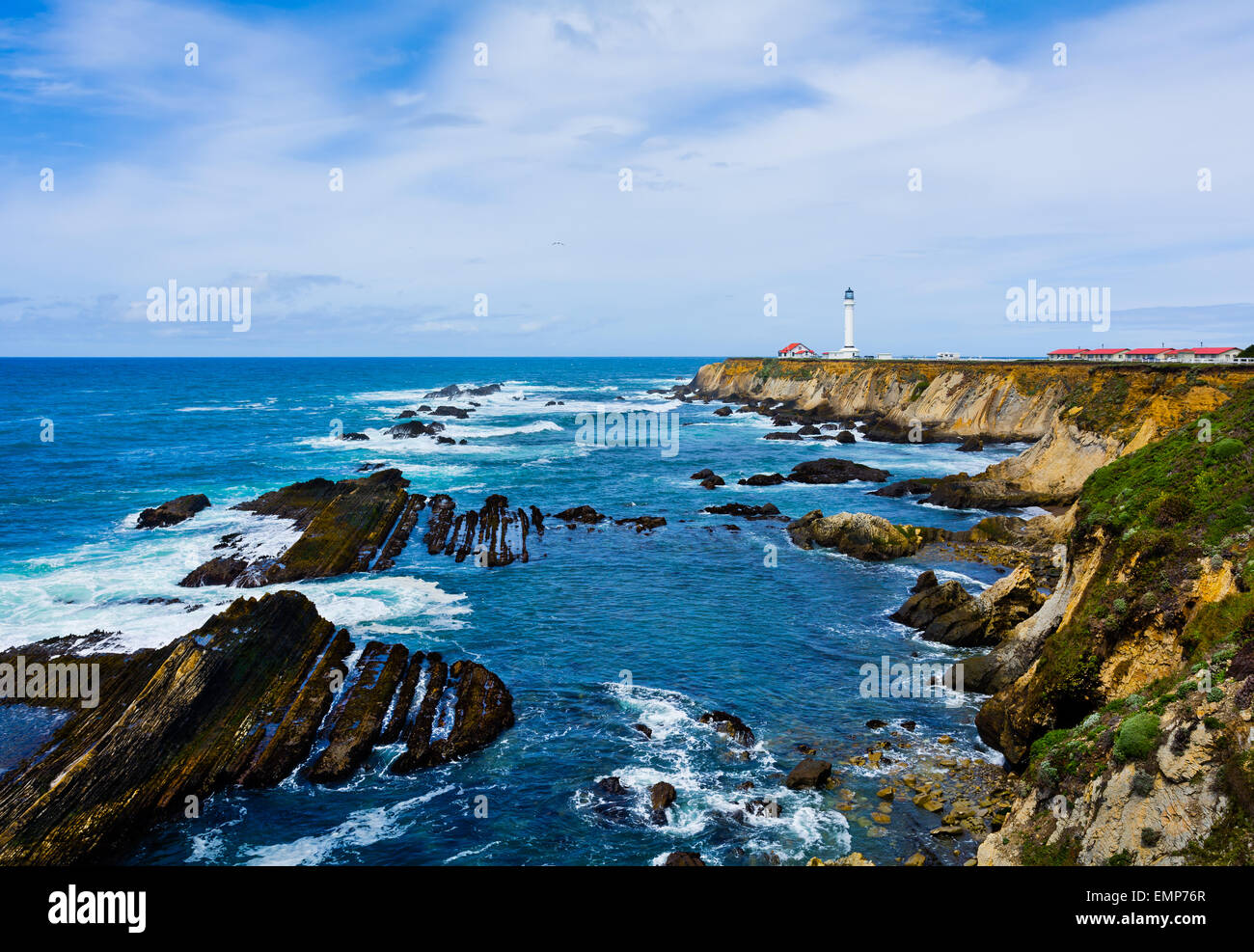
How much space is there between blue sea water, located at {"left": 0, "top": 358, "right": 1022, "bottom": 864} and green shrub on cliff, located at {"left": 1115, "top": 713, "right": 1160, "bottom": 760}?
5080 millimetres

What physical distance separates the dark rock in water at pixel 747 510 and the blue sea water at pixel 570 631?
1.30 meters

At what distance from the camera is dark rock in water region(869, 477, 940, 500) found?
4722 cm

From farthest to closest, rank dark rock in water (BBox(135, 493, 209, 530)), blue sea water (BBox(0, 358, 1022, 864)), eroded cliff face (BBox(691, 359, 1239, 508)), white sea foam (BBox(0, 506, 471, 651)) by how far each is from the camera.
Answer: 1. eroded cliff face (BBox(691, 359, 1239, 508))
2. dark rock in water (BBox(135, 493, 209, 530))
3. white sea foam (BBox(0, 506, 471, 651))
4. blue sea water (BBox(0, 358, 1022, 864))

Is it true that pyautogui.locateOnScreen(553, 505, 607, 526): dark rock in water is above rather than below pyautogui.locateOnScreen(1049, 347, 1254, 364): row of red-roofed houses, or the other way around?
below

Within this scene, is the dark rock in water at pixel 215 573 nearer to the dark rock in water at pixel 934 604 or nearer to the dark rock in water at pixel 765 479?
the dark rock in water at pixel 934 604

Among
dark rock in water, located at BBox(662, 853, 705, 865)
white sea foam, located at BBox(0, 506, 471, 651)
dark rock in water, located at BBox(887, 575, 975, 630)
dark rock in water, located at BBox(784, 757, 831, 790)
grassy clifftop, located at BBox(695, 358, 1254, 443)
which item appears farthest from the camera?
grassy clifftop, located at BBox(695, 358, 1254, 443)

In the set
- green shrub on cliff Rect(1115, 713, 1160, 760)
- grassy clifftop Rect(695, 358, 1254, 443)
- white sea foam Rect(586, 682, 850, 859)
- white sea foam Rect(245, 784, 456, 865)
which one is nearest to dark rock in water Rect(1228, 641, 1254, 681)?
green shrub on cliff Rect(1115, 713, 1160, 760)

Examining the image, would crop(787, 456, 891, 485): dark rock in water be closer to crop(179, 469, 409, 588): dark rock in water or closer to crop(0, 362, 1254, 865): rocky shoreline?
crop(0, 362, 1254, 865): rocky shoreline

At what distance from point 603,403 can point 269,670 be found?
105 metres

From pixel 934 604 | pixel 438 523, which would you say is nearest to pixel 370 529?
pixel 438 523

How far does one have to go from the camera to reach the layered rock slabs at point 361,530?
3266 centimetres
